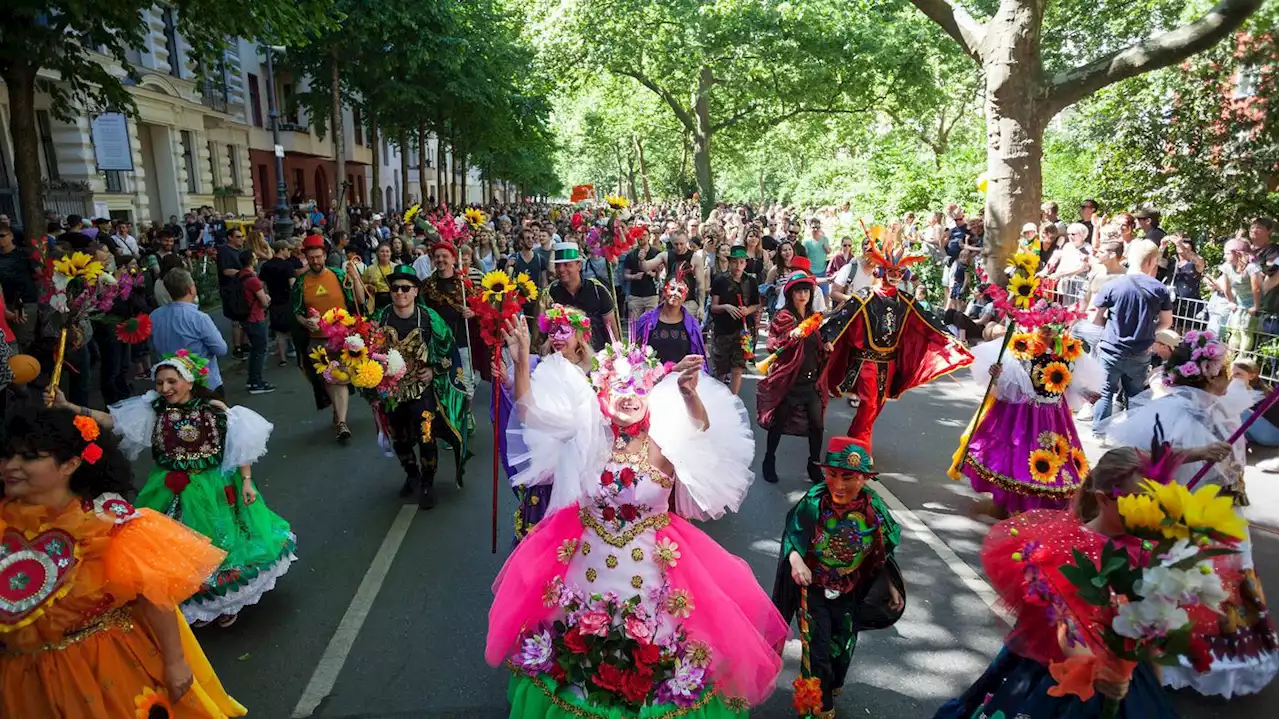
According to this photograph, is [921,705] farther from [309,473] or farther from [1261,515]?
[309,473]

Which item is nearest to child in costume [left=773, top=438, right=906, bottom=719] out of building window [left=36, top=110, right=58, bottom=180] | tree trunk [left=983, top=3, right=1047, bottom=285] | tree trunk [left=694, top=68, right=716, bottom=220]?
tree trunk [left=983, top=3, right=1047, bottom=285]

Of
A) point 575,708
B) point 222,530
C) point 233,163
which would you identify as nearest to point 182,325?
point 222,530

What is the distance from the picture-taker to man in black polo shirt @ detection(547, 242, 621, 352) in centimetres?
725

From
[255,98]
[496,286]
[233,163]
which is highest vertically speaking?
[255,98]

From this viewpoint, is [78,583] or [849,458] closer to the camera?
[78,583]

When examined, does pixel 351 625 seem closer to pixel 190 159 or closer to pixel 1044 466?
pixel 1044 466

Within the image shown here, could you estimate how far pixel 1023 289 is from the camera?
19.5 ft

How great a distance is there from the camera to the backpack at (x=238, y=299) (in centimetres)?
1003

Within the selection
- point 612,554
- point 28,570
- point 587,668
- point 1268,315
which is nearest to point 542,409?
point 612,554

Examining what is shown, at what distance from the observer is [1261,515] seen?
6.31 m

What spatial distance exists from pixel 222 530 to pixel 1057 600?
4399 mm

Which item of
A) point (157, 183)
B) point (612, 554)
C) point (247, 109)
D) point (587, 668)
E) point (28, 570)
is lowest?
point (587, 668)

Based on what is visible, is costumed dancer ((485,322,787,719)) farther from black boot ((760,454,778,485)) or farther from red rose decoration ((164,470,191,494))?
black boot ((760,454,778,485))

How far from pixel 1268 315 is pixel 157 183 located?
91.7ft
